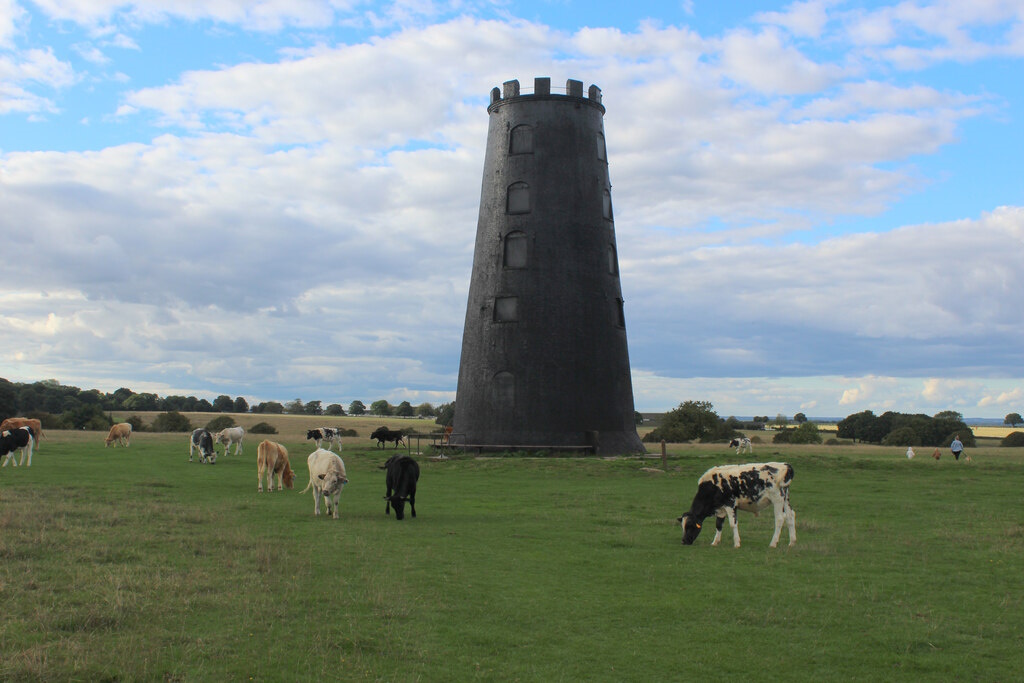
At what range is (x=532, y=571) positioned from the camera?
1313 cm

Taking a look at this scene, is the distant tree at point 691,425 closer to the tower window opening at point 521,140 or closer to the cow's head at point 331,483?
the tower window opening at point 521,140

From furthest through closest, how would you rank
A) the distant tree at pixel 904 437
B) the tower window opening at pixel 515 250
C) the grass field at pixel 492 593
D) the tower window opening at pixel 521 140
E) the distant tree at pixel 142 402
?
the distant tree at pixel 142 402 → the distant tree at pixel 904 437 → the tower window opening at pixel 521 140 → the tower window opening at pixel 515 250 → the grass field at pixel 492 593

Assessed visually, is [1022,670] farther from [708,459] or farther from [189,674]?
[708,459]

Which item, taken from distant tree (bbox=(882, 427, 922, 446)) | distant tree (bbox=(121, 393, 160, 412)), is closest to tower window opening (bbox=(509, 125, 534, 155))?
distant tree (bbox=(882, 427, 922, 446))

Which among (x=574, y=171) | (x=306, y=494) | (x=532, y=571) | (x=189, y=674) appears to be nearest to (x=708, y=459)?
(x=574, y=171)

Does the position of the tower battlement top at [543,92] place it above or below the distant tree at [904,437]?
above

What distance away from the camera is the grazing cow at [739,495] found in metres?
15.4

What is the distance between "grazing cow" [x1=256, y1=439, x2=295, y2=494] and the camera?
80.6ft

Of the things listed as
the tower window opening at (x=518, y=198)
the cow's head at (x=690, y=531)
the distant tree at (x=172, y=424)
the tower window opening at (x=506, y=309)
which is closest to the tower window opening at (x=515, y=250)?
the tower window opening at (x=518, y=198)

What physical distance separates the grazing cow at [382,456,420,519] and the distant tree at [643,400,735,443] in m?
58.4

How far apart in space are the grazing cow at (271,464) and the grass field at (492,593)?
9.19ft

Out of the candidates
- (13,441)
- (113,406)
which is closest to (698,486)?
(13,441)

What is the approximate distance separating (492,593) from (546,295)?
94.9ft

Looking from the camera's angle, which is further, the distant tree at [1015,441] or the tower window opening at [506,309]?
the distant tree at [1015,441]
